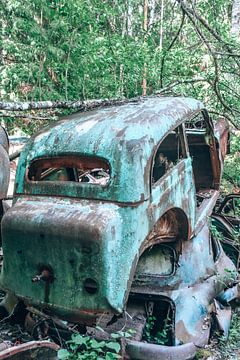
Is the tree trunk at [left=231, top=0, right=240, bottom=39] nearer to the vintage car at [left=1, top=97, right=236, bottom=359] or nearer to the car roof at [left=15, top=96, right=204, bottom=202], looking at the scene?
the vintage car at [left=1, top=97, right=236, bottom=359]

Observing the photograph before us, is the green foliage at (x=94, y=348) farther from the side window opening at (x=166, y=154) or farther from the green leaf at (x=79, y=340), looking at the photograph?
the side window opening at (x=166, y=154)

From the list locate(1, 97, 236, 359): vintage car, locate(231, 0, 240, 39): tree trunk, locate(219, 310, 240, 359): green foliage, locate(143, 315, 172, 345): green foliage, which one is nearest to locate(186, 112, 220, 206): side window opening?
locate(1, 97, 236, 359): vintage car

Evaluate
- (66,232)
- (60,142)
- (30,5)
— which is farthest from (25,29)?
(66,232)

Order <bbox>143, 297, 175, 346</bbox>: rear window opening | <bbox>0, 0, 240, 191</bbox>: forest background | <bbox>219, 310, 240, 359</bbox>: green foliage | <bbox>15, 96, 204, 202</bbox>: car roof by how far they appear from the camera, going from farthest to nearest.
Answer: <bbox>0, 0, 240, 191</bbox>: forest background → <bbox>219, 310, 240, 359</bbox>: green foliage → <bbox>143, 297, 175, 346</bbox>: rear window opening → <bbox>15, 96, 204, 202</bbox>: car roof

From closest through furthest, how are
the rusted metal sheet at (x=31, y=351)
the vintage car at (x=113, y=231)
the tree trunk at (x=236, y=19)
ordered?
the rusted metal sheet at (x=31, y=351)
the vintage car at (x=113, y=231)
the tree trunk at (x=236, y=19)

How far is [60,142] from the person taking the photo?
9.99 ft

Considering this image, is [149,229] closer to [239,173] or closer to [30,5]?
[239,173]

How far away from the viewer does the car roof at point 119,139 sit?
8.96 feet

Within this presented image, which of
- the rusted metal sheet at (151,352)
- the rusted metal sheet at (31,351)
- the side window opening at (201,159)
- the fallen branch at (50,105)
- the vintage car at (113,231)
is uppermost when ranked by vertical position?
the fallen branch at (50,105)

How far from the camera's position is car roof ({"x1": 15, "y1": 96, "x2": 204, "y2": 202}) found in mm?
2732

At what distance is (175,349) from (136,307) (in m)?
0.53

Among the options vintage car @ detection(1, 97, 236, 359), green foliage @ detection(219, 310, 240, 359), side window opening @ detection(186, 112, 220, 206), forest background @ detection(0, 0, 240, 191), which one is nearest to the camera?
vintage car @ detection(1, 97, 236, 359)

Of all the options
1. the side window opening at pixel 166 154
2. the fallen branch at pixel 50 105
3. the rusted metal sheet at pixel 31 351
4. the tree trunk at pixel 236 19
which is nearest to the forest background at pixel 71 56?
the tree trunk at pixel 236 19

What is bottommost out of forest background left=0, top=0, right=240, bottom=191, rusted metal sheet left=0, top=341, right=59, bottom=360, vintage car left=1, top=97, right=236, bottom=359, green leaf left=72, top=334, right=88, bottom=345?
green leaf left=72, top=334, right=88, bottom=345
